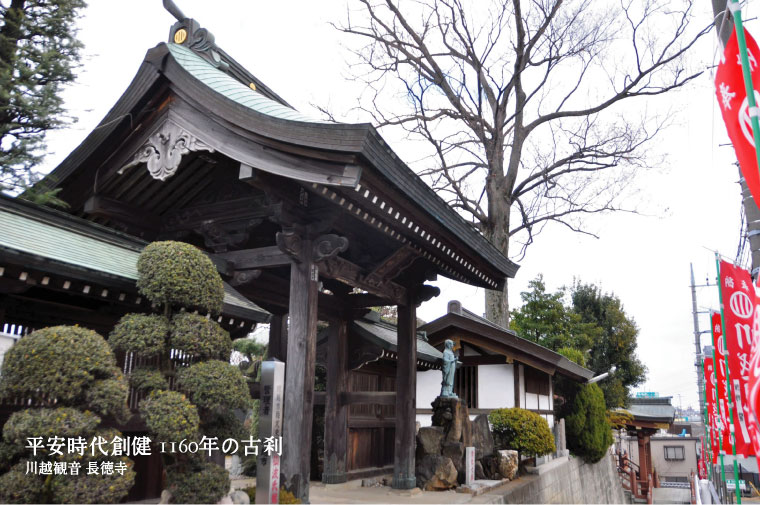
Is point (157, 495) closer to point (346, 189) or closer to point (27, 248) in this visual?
point (27, 248)

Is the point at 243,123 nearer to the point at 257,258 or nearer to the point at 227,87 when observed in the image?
the point at 227,87

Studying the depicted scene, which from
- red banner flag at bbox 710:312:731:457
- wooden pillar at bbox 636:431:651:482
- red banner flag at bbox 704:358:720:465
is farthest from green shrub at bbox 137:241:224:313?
wooden pillar at bbox 636:431:651:482

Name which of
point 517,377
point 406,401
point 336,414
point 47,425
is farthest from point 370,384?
point 47,425

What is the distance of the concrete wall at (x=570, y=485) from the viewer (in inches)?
441

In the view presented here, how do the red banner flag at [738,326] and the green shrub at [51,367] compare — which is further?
the red banner flag at [738,326]

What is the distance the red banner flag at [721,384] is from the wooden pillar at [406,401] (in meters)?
4.94

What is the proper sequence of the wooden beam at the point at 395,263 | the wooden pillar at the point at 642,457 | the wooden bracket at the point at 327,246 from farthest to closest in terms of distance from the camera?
the wooden pillar at the point at 642,457
the wooden beam at the point at 395,263
the wooden bracket at the point at 327,246

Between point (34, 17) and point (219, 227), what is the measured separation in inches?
177

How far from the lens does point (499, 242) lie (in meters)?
17.7

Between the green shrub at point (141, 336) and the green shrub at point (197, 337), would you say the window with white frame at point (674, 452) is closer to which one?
the green shrub at point (197, 337)

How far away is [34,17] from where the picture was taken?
8.53 metres

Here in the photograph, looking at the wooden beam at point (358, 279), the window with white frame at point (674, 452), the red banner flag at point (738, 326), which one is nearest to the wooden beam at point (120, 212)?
the wooden beam at point (358, 279)

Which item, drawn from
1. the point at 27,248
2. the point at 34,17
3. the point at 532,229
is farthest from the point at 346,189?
the point at 532,229

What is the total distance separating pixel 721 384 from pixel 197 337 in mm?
8902
